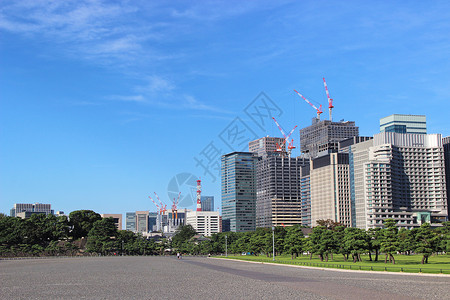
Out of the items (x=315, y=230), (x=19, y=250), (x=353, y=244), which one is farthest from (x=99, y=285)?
(x=19, y=250)

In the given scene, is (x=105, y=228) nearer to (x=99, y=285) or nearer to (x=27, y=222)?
(x=27, y=222)

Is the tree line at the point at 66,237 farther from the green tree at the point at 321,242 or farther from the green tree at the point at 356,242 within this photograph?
the green tree at the point at 356,242

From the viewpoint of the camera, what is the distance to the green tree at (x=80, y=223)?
150 m

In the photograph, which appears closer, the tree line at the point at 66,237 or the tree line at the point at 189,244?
the tree line at the point at 189,244

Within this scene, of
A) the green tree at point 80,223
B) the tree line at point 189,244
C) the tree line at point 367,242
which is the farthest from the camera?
the green tree at point 80,223

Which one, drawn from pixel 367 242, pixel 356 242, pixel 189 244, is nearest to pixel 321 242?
pixel 356 242

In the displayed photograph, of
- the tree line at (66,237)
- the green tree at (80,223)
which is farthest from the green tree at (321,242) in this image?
the green tree at (80,223)

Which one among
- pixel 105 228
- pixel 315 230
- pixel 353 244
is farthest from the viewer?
pixel 105 228

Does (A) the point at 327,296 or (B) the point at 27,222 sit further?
(B) the point at 27,222

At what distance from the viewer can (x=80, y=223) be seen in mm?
150625

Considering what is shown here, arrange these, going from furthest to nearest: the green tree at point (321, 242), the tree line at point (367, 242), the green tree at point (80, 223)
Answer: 1. the green tree at point (80, 223)
2. the green tree at point (321, 242)
3. the tree line at point (367, 242)

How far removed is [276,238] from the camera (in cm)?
11569

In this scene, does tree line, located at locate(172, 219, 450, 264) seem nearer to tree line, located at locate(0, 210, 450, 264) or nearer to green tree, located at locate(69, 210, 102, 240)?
tree line, located at locate(0, 210, 450, 264)

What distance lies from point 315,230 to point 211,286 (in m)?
55.6
